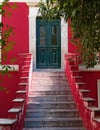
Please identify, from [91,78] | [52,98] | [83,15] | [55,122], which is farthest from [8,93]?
[83,15]

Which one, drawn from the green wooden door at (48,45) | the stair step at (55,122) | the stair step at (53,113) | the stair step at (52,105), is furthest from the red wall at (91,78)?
the stair step at (55,122)

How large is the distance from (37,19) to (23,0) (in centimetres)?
99

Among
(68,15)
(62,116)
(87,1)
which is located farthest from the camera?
(62,116)

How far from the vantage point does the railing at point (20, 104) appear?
28.7 ft

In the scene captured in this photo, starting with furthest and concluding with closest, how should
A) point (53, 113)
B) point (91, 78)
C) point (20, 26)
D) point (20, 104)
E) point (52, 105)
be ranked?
point (20, 26) → point (91, 78) → point (52, 105) → point (53, 113) → point (20, 104)

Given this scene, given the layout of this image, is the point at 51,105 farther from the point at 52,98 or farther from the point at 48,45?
the point at 48,45

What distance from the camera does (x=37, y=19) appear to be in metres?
15.9

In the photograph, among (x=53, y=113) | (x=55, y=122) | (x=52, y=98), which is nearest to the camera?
(x=55, y=122)

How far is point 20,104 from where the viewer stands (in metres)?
10.4

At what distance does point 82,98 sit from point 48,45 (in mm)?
5371

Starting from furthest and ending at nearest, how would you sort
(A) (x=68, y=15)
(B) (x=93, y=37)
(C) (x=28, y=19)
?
(C) (x=28, y=19) → (B) (x=93, y=37) → (A) (x=68, y=15)

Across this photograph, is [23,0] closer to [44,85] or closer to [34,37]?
[34,37]

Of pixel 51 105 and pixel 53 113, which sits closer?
pixel 53 113

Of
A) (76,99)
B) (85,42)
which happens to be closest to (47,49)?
(76,99)
